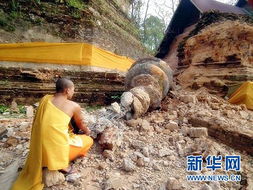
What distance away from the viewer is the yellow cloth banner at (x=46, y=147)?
2402 mm

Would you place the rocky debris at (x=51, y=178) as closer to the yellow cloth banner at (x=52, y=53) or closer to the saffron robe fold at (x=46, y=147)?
the saffron robe fold at (x=46, y=147)

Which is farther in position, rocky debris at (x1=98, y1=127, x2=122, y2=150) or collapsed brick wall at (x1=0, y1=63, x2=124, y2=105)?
collapsed brick wall at (x1=0, y1=63, x2=124, y2=105)

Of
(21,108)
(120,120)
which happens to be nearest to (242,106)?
(120,120)

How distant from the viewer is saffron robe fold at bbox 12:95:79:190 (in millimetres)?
2402

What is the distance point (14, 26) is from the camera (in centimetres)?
802

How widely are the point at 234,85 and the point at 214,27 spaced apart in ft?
7.57

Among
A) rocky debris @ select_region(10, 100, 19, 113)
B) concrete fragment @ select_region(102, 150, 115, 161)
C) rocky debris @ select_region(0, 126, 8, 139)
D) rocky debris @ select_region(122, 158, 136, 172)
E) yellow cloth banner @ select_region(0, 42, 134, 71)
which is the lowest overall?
rocky debris @ select_region(122, 158, 136, 172)

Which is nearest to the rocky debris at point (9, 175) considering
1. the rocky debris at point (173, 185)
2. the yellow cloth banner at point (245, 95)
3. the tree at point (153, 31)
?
the rocky debris at point (173, 185)

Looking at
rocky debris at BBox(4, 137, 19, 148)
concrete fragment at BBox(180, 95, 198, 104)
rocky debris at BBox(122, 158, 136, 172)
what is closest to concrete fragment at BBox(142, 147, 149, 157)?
rocky debris at BBox(122, 158, 136, 172)

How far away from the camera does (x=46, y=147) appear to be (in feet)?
7.94

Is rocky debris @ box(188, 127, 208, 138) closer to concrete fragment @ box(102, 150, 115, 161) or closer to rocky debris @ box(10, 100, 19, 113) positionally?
concrete fragment @ box(102, 150, 115, 161)

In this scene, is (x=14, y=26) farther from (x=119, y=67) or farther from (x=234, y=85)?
(x=234, y=85)

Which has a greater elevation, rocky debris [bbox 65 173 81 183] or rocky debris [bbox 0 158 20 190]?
rocky debris [bbox 65 173 81 183]

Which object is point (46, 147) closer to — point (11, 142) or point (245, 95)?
point (11, 142)
